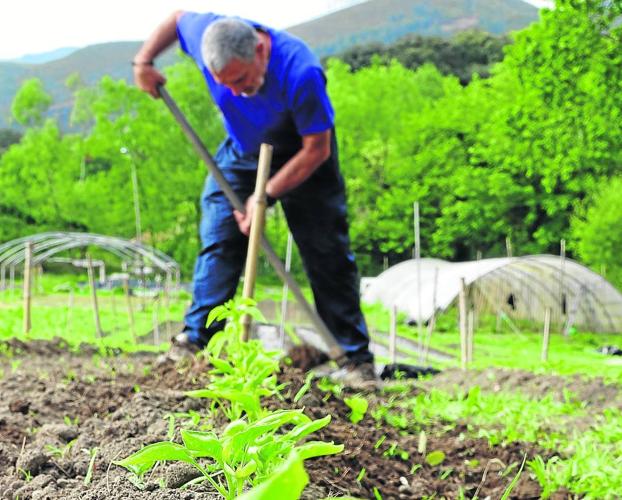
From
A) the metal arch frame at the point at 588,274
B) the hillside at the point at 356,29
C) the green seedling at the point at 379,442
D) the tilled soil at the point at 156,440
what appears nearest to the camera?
the tilled soil at the point at 156,440

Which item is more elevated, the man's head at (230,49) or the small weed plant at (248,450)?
the man's head at (230,49)

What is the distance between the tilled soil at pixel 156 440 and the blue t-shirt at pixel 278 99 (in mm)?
1548

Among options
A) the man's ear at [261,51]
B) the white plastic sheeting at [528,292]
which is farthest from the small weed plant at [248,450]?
the white plastic sheeting at [528,292]

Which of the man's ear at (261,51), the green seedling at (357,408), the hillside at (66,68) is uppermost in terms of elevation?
the hillside at (66,68)

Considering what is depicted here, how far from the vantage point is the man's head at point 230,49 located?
12.9 ft

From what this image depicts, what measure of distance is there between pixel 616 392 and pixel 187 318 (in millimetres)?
2800

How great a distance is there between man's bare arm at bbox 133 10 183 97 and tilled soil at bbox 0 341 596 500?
6.30 feet

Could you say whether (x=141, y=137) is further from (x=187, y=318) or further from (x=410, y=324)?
(x=187, y=318)

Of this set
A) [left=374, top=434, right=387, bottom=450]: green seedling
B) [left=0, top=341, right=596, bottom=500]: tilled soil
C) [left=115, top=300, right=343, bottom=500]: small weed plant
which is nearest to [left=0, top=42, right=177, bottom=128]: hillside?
[left=0, top=341, right=596, bottom=500]: tilled soil

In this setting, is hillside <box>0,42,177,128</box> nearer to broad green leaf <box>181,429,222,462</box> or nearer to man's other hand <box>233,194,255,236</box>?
man's other hand <box>233,194,255,236</box>

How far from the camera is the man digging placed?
4.33 meters

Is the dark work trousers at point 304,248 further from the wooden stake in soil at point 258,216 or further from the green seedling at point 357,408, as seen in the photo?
the green seedling at point 357,408

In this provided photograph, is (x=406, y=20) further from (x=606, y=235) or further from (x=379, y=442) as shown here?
(x=379, y=442)

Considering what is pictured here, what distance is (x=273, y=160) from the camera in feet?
16.3
